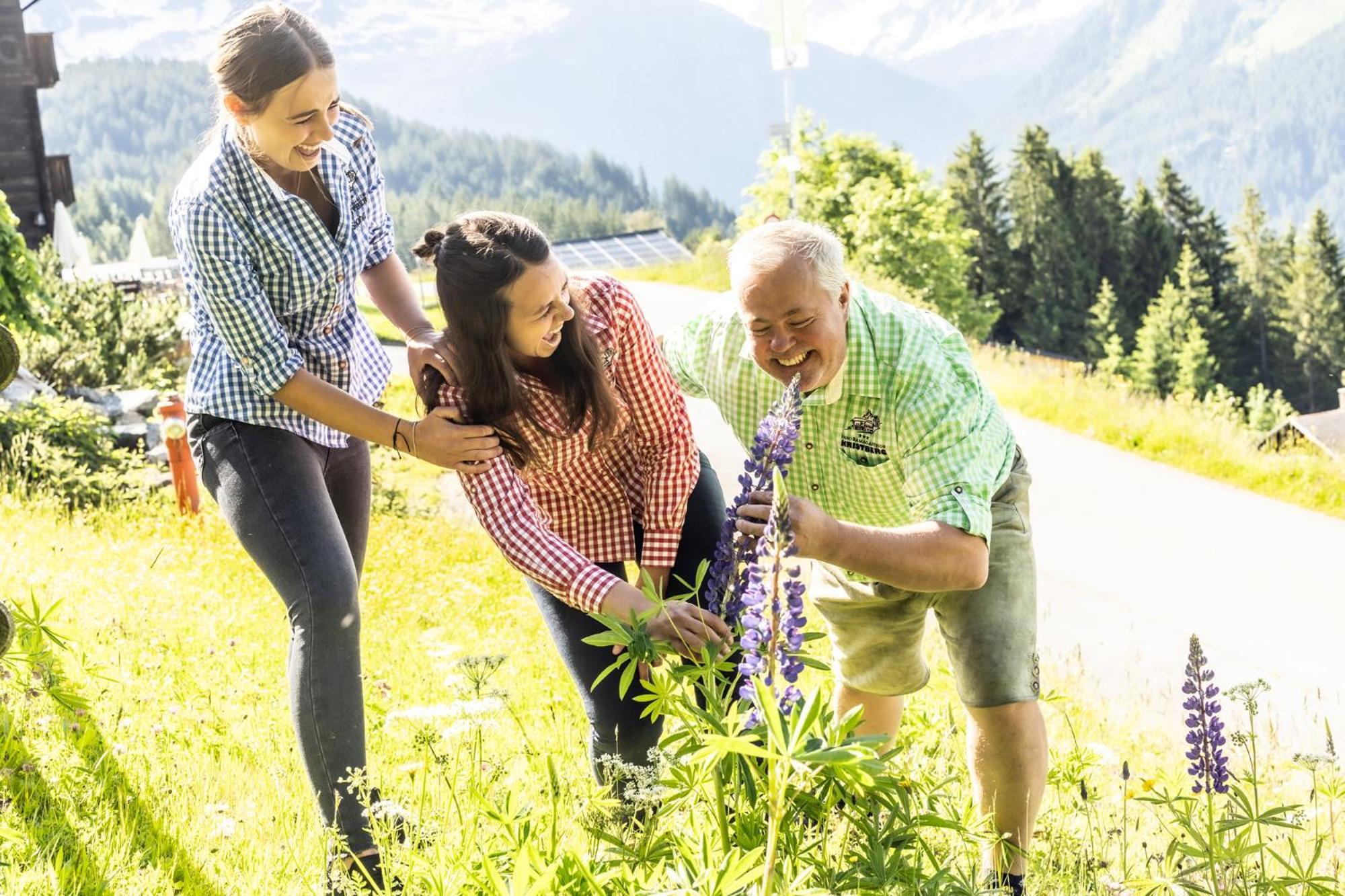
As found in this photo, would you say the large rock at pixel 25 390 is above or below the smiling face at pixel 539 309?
below

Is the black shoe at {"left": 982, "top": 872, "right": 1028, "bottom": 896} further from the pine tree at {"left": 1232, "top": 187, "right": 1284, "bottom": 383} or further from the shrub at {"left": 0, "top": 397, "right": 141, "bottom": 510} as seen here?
the pine tree at {"left": 1232, "top": 187, "right": 1284, "bottom": 383}

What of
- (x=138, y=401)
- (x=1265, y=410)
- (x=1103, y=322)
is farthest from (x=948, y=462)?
(x=1265, y=410)

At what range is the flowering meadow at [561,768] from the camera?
1865 mm

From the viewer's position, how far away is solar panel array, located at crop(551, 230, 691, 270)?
56656 millimetres

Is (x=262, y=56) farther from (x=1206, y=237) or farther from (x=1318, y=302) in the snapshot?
(x=1318, y=302)

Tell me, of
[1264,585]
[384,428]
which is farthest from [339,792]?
[1264,585]

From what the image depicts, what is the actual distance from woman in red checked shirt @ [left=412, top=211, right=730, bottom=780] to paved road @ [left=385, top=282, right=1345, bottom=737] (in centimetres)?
354

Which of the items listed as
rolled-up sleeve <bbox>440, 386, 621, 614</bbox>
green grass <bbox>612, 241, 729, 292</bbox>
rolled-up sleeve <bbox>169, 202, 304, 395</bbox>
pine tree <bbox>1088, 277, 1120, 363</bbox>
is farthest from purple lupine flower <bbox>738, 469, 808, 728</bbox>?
pine tree <bbox>1088, 277, 1120, 363</bbox>

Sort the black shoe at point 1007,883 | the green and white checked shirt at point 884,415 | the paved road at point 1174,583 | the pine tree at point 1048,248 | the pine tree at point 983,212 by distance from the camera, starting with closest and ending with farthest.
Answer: the black shoe at point 1007,883
the green and white checked shirt at point 884,415
the paved road at point 1174,583
the pine tree at point 1048,248
the pine tree at point 983,212

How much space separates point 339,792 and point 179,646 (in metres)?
2.27

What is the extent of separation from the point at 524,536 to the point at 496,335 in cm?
50

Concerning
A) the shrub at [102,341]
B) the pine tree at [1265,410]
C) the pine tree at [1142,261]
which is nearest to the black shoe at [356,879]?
the shrub at [102,341]

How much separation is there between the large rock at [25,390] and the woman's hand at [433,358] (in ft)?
25.1

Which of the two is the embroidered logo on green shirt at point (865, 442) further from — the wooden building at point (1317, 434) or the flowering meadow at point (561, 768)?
the wooden building at point (1317, 434)
